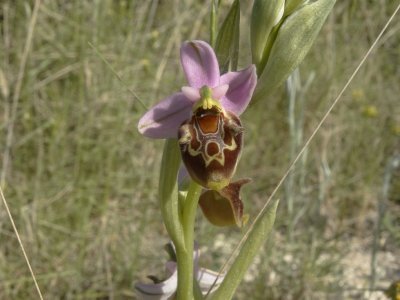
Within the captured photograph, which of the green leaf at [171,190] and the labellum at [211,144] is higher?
the labellum at [211,144]

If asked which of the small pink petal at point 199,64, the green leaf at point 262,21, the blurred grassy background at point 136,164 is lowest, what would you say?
the blurred grassy background at point 136,164

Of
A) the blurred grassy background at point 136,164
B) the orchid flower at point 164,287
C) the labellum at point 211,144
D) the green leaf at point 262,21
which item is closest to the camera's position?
the labellum at point 211,144

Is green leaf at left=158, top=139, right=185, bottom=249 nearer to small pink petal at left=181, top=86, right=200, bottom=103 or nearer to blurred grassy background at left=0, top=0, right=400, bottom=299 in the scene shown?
small pink petal at left=181, top=86, right=200, bottom=103

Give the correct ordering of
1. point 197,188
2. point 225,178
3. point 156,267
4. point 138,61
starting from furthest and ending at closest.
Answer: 1. point 138,61
2. point 156,267
3. point 197,188
4. point 225,178

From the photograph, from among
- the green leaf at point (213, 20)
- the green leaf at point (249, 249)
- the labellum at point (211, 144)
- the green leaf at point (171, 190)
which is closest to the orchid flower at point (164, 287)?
the green leaf at point (249, 249)

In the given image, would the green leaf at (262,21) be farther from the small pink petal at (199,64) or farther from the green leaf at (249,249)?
the green leaf at (249,249)

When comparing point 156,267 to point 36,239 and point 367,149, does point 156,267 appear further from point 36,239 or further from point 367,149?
point 367,149

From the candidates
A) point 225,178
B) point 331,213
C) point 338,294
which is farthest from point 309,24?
point 331,213
